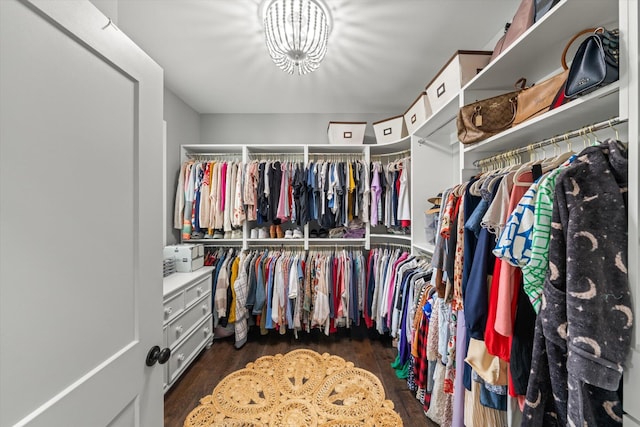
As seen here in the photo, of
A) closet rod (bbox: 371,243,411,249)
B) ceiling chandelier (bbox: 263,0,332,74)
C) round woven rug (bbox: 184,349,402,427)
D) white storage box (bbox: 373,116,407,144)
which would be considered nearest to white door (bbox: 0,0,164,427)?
ceiling chandelier (bbox: 263,0,332,74)

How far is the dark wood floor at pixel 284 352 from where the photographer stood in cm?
165

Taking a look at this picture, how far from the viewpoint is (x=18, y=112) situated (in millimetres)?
481

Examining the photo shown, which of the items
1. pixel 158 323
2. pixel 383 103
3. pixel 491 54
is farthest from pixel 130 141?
pixel 383 103

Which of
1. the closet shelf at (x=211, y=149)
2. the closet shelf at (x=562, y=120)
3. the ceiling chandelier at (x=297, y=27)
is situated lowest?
the closet shelf at (x=562, y=120)

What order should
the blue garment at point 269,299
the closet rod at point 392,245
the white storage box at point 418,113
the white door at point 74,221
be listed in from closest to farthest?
the white door at point 74,221 < the white storage box at point 418,113 < the blue garment at point 269,299 < the closet rod at point 392,245

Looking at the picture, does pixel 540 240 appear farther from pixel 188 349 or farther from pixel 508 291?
pixel 188 349

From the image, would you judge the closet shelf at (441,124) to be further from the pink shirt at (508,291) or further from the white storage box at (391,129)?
the pink shirt at (508,291)

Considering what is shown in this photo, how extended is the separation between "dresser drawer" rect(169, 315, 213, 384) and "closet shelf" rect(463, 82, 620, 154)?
2.52m

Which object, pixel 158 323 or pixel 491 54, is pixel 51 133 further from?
pixel 491 54

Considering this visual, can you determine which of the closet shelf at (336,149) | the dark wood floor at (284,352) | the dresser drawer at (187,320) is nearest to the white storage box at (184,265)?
the dresser drawer at (187,320)

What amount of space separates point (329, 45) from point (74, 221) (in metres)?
1.85

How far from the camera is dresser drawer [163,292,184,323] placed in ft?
5.70

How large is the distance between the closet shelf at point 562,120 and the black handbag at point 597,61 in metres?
0.04

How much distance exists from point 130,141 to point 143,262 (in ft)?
1.31
